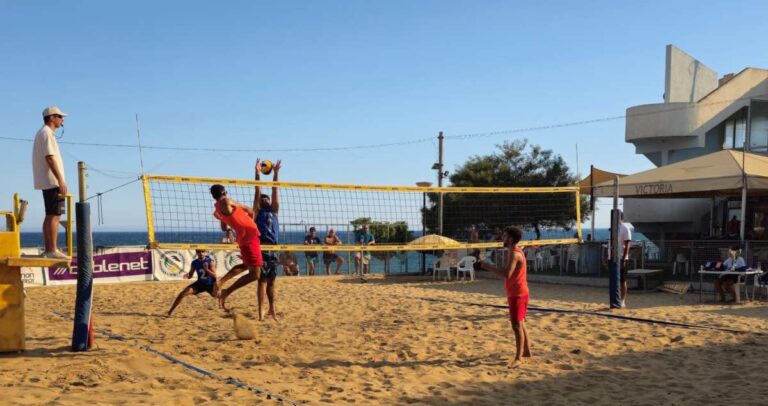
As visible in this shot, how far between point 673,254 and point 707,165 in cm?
197

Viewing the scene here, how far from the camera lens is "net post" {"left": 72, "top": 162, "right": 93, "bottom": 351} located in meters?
5.80

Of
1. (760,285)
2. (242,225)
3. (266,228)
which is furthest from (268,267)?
(760,285)

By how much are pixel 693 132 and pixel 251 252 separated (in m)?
18.0

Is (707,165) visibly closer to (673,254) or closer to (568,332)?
(673,254)

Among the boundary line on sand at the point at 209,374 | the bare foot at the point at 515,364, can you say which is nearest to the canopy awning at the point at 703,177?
the bare foot at the point at 515,364

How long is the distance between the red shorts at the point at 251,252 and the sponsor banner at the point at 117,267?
8.59 meters

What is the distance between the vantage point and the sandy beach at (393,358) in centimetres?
466

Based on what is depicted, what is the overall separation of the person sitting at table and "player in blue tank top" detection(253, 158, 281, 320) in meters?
7.12

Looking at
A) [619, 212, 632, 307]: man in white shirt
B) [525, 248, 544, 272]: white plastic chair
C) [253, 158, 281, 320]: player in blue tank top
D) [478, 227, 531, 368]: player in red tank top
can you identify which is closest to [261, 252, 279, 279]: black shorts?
[253, 158, 281, 320]: player in blue tank top

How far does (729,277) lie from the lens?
1039cm

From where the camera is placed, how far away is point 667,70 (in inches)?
886

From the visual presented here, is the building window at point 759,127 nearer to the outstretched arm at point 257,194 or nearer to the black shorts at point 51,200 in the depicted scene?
the outstretched arm at point 257,194

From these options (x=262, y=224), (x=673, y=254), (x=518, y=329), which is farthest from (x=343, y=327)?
(x=673, y=254)

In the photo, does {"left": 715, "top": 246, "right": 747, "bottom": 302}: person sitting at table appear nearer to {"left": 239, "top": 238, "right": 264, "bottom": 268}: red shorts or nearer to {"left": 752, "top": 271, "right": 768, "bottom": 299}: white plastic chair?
{"left": 752, "top": 271, "right": 768, "bottom": 299}: white plastic chair
